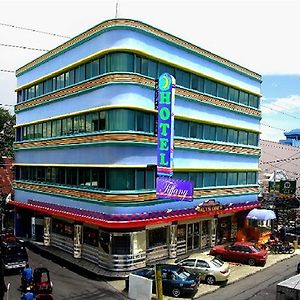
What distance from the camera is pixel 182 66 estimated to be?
32281 mm

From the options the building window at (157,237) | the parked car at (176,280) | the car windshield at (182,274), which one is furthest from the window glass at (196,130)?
the parked car at (176,280)

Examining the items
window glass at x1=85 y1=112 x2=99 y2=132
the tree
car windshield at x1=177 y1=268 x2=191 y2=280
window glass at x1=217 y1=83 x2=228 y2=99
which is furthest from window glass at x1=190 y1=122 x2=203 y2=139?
the tree

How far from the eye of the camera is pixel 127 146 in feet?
91.7

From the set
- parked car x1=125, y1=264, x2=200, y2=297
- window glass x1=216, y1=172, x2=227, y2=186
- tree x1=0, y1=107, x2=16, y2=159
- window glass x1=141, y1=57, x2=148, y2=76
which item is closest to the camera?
parked car x1=125, y1=264, x2=200, y2=297

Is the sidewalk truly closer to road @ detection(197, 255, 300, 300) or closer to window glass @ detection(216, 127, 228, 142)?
road @ detection(197, 255, 300, 300)

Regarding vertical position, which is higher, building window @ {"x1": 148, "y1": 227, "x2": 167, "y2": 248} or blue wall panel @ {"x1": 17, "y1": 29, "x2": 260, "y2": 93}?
blue wall panel @ {"x1": 17, "y1": 29, "x2": 260, "y2": 93}

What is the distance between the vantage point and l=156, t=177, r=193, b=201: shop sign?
24391mm

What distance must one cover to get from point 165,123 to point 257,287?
39.3ft

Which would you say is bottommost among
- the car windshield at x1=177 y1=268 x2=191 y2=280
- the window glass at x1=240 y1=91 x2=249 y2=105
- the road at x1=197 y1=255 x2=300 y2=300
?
the road at x1=197 y1=255 x2=300 y2=300

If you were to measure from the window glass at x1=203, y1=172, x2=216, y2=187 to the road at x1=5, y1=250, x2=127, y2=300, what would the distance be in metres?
13.1

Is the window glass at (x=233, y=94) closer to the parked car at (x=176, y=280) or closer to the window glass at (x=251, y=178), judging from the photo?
the window glass at (x=251, y=178)

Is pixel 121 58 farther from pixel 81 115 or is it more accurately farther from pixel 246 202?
pixel 246 202

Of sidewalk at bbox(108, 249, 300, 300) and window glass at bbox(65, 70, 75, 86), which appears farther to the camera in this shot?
window glass at bbox(65, 70, 75, 86)

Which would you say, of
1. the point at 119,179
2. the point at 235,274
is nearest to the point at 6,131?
the point at 119,179
